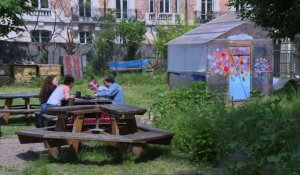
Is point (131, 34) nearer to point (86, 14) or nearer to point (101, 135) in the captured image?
point (86, 14)

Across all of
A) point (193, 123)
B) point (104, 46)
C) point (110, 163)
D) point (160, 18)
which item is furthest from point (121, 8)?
point (110, 163)

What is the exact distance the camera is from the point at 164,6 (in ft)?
136

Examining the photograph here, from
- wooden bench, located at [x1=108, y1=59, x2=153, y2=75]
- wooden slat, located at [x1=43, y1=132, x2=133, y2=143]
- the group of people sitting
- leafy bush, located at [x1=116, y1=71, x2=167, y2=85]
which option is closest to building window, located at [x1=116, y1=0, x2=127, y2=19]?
wooden bench, located at [x1=108, y1=59, x2=153, y2=75]

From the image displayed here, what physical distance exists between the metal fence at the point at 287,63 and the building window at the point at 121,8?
17412 millimetres

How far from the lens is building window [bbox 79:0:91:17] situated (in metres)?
38.3

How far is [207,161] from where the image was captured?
7797 mm

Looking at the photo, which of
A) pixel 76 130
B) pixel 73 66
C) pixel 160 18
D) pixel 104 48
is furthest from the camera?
pixel 160 18

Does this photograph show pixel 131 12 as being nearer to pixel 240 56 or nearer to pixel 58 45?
pixel 58 45

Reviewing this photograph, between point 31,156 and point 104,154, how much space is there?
124 cm

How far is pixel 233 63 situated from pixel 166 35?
1662cm

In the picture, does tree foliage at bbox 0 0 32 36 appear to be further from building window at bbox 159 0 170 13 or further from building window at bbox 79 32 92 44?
building window at bbox 159 0 170 13

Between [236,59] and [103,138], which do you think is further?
[236,59]

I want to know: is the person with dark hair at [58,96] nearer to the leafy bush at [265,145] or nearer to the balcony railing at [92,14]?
the leafy bush at [265,145]

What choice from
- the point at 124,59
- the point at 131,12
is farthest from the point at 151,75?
the point at 131,12
